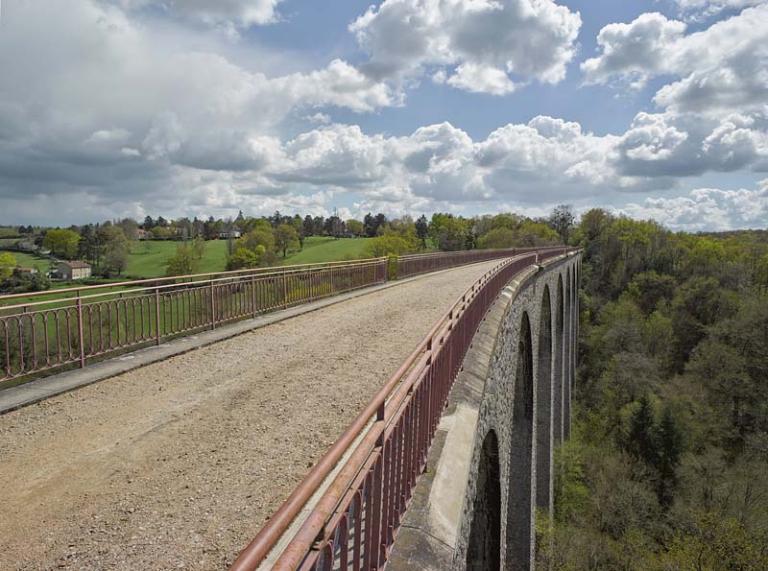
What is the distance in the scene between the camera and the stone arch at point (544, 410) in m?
21.8

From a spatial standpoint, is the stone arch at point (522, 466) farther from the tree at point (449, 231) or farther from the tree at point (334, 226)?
the tree at point (334, 226)

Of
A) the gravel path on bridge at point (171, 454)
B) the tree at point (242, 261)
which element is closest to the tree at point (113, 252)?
the tree at point (242, 261)

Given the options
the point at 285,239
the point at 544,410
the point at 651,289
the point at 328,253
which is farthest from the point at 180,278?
the point at 285,239

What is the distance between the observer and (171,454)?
13.8ft

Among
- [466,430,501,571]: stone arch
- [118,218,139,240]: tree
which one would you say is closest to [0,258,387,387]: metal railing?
[466,430,501,571]: stone arch

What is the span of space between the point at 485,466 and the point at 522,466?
360 inches

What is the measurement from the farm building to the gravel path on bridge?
56.7 meters

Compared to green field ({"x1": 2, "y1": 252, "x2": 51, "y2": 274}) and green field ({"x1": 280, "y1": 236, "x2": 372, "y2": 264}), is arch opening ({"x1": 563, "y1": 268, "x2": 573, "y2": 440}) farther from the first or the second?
green field ({"x1": 2, "y1": 252, "x2": 51, "y2": 274})

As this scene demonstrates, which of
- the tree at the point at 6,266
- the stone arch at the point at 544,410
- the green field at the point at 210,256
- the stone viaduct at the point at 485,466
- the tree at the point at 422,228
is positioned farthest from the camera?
the tree at the point at 422,228

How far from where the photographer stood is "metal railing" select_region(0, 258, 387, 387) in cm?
615

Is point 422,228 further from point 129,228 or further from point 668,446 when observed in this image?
point 668,446

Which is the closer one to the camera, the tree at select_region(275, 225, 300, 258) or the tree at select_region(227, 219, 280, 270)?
the tree at select_region(227, 219, 280, 270)

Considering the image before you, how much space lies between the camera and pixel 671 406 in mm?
37812

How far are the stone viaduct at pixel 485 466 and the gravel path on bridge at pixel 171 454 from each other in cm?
102
